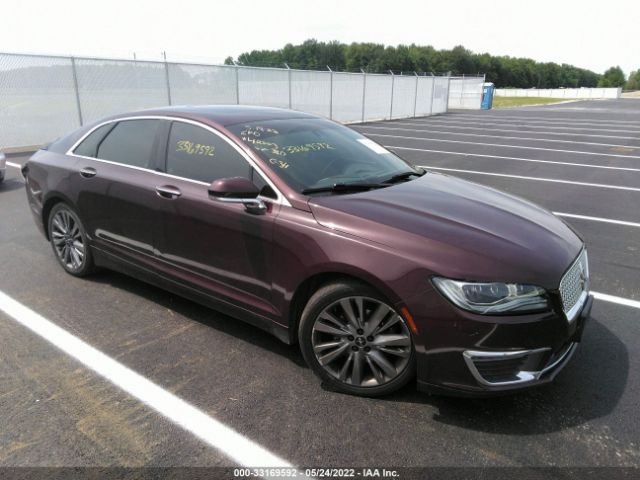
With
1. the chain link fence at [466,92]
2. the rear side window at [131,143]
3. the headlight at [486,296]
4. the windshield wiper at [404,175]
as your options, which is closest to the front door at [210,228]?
the rear side window at [131,143]

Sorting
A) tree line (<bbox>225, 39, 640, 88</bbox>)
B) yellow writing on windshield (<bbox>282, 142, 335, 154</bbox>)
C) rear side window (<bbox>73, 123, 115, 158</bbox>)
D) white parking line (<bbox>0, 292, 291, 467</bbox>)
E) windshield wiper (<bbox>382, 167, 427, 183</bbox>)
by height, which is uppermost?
tree line (<bbox>225, 39, 640, 88</bbox>)

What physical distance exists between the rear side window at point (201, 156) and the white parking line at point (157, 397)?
1.34 metres

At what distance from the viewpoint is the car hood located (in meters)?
2.46

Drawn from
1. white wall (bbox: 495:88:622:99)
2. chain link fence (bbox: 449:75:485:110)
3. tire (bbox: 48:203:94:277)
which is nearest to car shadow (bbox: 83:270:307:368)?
tire (bbox: 48:203:94:277)

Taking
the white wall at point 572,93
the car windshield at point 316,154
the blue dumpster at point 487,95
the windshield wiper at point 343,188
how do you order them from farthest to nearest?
the white wall at point 572,93 → the blue dumpster at point 487,95 → the car windshield at point 316,154 → the windshield wiper at point 343,188

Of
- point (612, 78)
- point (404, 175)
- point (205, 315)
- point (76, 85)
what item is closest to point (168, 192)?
point (205, 315)

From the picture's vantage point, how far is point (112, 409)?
269cm

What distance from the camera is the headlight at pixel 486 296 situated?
238 centimetres

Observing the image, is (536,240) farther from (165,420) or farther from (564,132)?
(564,132)

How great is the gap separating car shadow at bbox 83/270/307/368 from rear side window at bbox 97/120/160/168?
111 cm

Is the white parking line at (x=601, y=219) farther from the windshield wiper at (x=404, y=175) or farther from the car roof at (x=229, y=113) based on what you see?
the car roof at (x=229, y=113)

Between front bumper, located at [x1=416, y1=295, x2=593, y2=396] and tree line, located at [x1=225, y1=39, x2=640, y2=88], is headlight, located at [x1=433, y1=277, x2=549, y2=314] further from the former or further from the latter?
tree line, located at [x1=225, y1=39, x2=640, y2=88]

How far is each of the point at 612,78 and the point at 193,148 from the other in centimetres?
16603

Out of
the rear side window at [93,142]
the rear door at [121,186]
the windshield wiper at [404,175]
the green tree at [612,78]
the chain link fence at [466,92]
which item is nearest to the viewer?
the windshield wiper at [404,175]
